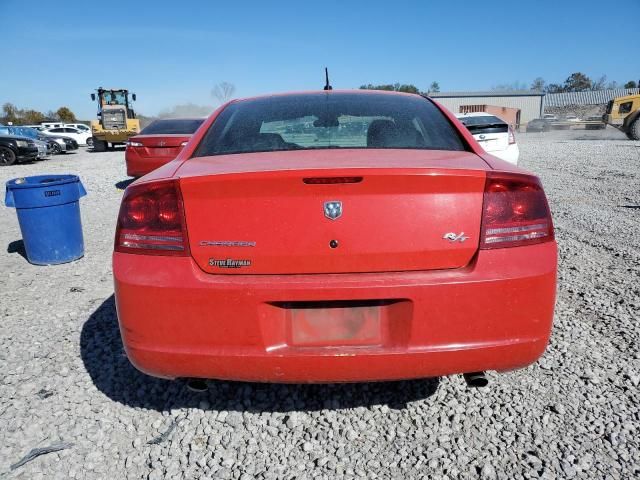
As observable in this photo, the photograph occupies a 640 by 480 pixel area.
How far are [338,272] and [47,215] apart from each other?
4132mm

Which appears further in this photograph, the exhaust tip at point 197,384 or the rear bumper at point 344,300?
the exhaust tip at point 197,384

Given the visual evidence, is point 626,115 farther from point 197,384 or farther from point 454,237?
point 197,384

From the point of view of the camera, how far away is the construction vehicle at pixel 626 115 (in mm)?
22703

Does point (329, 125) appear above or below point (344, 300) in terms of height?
above

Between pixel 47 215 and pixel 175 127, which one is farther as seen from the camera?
pixel 175 127

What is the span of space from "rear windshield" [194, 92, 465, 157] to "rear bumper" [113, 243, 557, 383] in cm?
75

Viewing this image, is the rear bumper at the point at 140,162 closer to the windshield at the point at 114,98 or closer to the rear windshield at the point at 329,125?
the rear windshield at the point at 329,125

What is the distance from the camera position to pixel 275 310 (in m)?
1.71

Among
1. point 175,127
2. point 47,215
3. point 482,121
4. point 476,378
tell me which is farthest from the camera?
point 175,127

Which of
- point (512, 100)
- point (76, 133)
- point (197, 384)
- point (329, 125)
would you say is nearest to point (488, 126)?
point (329, 125)

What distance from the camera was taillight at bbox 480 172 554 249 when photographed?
1738 millimetres

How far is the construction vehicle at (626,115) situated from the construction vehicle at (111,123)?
25.5 meters

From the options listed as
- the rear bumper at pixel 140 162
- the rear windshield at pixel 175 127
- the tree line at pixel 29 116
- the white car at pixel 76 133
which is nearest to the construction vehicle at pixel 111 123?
the white car at pixel 76 133

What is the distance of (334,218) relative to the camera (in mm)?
1681
